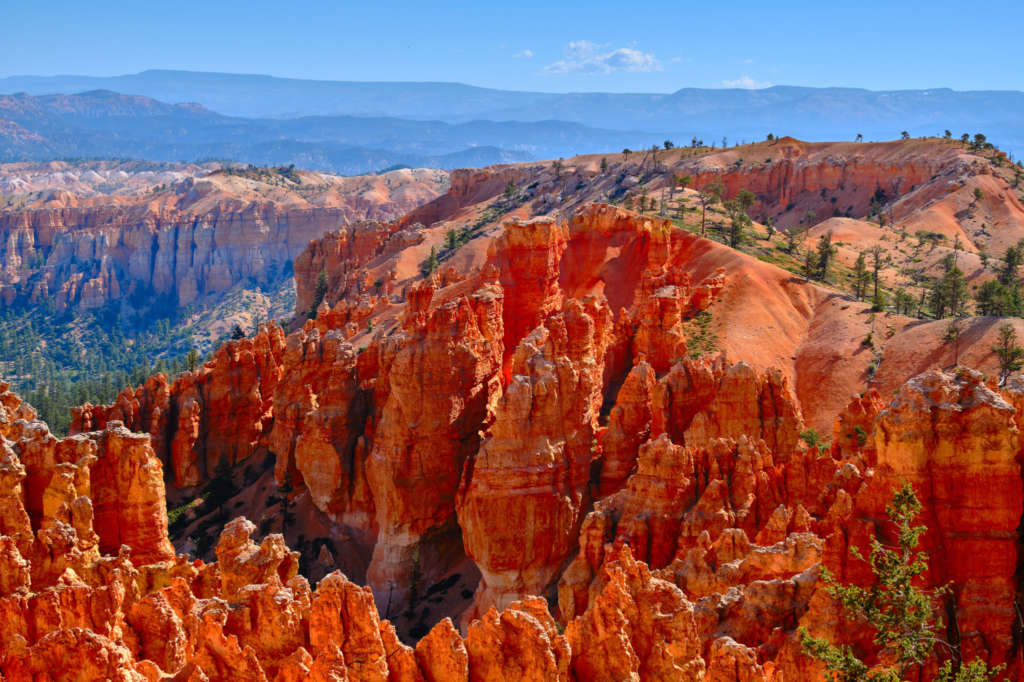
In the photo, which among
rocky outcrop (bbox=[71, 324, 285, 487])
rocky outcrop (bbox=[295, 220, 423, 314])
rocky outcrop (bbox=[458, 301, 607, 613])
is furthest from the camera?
rocky outcrop (bbox=[295, 220, 423, 314])

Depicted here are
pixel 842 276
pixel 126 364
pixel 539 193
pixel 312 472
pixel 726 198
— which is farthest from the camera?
pixel 126 364

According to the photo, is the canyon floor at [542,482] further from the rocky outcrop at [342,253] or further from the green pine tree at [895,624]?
the rocky outcrop at [342,253]

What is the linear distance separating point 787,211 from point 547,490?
118 metres

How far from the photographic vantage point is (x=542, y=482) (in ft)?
133

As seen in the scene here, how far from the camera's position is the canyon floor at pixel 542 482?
2044 cm

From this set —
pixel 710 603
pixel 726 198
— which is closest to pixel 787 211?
pixel 726 198

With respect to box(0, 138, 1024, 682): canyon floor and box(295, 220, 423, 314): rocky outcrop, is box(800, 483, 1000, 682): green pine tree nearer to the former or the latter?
box(0, 138, 1024, 682): canyon floor

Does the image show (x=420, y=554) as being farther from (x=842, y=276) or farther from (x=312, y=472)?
(x=842, y=276)

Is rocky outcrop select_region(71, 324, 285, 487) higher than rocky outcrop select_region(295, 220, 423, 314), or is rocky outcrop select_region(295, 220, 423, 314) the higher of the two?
rocky outcrop select_region(295, 220, 423, 314)

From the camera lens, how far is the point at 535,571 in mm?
A: 40781

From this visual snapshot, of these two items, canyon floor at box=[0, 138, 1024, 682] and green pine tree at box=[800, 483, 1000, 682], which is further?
canyon floor at box=[0, 138, 1024, 682]

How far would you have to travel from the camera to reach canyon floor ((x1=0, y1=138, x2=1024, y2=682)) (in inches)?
805

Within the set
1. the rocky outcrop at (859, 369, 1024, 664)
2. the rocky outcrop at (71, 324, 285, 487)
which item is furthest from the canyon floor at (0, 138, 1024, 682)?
the rocky outcrop at (71, 324, 285, 487)

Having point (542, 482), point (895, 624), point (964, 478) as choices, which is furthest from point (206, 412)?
point (895, 624)
